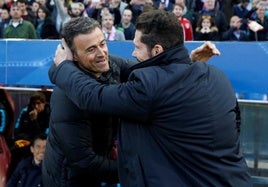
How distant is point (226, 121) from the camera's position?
100.0 inches

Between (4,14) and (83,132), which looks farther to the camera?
→ (4,14)

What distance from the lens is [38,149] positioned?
521 cm

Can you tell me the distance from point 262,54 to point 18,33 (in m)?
5.08

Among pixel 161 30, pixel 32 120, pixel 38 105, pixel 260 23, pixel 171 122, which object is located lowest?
pixel 32 120

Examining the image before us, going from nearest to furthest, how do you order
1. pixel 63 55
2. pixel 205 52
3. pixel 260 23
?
pixel 63 55, pixel 205 52, pixel 260 23

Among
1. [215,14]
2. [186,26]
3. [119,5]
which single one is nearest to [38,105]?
[186,26]

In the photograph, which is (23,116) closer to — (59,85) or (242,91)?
(242,91)

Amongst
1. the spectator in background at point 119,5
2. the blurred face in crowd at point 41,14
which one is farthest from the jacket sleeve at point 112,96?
the blurred face in crowd at point 41,14

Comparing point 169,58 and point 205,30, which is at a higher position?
point 169,58

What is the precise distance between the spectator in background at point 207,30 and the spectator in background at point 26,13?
302 centimetres

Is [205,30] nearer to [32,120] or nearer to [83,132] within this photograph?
[32,120]

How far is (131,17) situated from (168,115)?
7246mm

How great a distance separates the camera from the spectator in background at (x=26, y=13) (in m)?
10.5

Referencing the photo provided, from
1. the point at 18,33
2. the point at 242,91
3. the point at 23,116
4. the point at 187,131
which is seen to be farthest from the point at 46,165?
the point at 18,33
